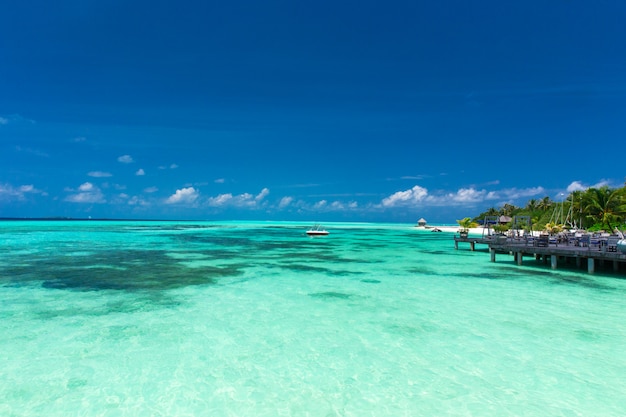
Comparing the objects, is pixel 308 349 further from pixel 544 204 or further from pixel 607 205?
pixel 544 204

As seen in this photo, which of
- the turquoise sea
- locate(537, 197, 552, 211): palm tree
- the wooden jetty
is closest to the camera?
the turquoise sea

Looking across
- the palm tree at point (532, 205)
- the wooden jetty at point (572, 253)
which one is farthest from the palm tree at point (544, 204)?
the wooden jetty at point (572, 253)

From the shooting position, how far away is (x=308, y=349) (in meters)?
7.74

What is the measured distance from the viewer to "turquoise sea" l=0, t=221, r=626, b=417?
5602 mm

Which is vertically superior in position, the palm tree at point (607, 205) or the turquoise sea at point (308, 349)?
the palm tree at point (607, 205)

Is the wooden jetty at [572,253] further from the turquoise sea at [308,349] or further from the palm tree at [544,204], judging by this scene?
the palm tree at [544,204]

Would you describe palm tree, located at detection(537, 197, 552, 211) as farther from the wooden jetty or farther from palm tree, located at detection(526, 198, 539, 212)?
the wooden jetty

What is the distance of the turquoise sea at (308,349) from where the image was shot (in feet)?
18.4

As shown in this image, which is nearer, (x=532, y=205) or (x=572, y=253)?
(x=572, y=253)

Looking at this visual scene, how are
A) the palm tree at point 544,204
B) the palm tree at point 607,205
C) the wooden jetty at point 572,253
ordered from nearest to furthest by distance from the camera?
the wooden jetty at point 572,253
the palm tree at point 607,205
the palm tree at point 544,204

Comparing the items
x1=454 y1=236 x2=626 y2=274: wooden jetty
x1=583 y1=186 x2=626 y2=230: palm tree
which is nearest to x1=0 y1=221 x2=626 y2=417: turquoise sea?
x1=454 y1=236 x2=626 y2=274: wooden jetty

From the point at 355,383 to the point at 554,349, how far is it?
455 cm

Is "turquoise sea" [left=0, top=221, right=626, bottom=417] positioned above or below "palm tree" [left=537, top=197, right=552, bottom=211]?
below

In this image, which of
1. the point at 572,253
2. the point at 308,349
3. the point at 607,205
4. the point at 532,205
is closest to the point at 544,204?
the point at 532,205
